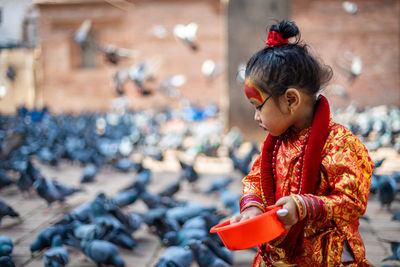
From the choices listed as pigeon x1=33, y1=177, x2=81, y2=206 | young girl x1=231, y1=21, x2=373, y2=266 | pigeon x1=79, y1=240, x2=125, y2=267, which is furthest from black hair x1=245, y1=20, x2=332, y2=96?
pigeon x1=33, y1=177, x2=81, y2=206

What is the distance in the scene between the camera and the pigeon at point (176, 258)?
184 centimetres

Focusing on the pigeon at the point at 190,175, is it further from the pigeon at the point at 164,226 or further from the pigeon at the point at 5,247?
the pigeon at the point at 5,247

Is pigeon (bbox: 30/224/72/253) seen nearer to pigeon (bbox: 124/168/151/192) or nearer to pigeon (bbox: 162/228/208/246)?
pigeon (bbox: 162/228/208/246)

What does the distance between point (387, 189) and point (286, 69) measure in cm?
208

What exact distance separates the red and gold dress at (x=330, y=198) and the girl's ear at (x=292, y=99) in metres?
0.12

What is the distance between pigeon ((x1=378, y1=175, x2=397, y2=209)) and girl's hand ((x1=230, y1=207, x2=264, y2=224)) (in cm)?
194

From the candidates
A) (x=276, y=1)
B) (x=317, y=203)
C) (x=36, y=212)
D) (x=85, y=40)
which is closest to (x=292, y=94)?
(x=317, y=203)

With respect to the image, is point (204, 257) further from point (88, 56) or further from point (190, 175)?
point (88, 56)

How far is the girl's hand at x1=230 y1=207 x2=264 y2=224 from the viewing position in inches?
49.8

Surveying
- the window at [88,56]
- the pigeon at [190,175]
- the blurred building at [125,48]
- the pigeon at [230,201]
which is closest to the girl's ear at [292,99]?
the pigeon at [230,201]

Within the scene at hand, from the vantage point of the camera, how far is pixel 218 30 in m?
12.8

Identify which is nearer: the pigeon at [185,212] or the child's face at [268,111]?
the child's face at [268,111]

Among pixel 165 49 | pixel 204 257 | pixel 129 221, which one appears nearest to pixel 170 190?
pixel 129 221

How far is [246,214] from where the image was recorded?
1.29 m
